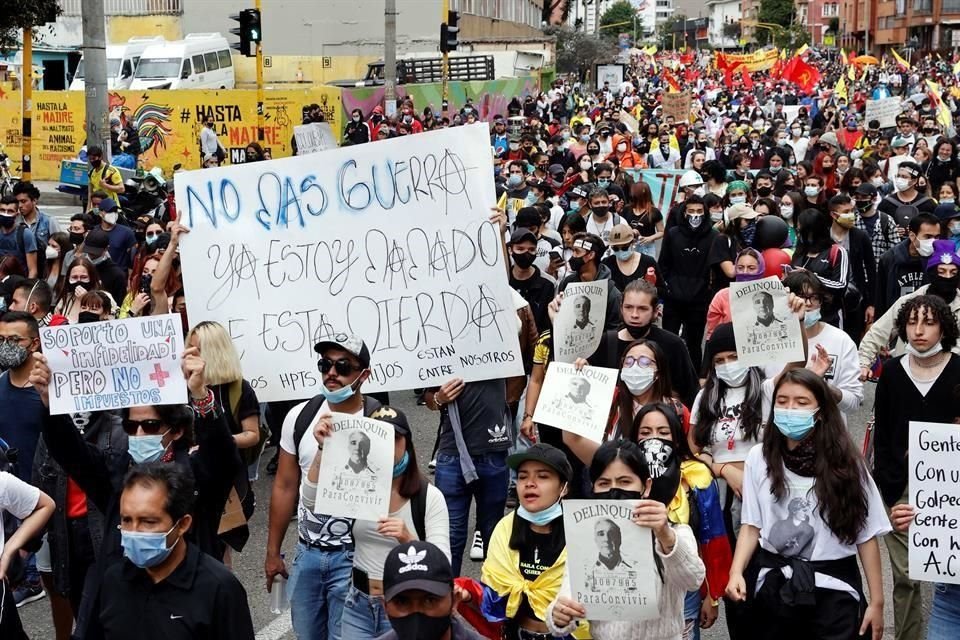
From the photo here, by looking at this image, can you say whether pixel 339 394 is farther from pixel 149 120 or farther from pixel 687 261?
pixel 149 120

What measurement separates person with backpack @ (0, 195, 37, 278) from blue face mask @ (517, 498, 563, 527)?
747 cm

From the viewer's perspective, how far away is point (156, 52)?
37281mm

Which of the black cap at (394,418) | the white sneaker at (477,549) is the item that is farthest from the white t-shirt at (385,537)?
the white sneaker at (477,549)

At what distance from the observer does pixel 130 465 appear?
5027mm

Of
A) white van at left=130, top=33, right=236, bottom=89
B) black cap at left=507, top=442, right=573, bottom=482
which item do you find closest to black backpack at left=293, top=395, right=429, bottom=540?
black cap at left=507, top=442, right=573, bottom=482

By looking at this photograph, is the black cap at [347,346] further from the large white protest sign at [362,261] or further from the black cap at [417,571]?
the large white protest sign at [362,261]

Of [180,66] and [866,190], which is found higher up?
[180,66]

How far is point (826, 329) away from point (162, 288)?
345 centimetres

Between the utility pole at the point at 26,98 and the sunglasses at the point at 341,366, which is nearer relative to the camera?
the sunglasses at the point at 341,366

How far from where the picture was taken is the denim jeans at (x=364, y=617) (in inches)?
193

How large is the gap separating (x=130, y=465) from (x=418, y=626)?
1.51 meters

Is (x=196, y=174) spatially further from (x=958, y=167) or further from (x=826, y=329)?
(x=958, y=167)

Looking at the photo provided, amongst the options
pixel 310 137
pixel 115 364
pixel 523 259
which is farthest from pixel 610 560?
pixel 310 137

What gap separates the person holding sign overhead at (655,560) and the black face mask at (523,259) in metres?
3.24
